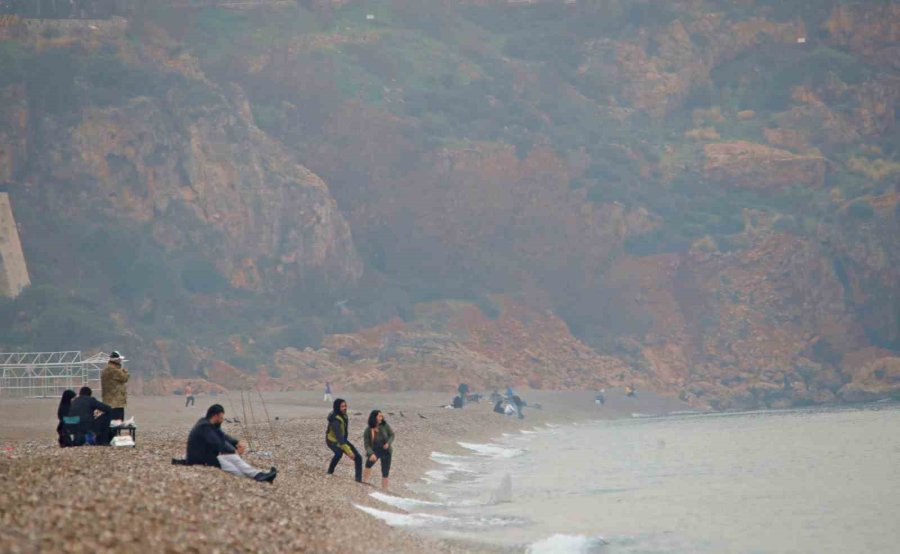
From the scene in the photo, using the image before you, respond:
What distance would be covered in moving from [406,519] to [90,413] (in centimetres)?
541

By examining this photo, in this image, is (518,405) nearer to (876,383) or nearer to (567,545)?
(876,383)

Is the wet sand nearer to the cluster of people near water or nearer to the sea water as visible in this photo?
the cluster of people near water

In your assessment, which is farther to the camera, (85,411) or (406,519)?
(85,411)

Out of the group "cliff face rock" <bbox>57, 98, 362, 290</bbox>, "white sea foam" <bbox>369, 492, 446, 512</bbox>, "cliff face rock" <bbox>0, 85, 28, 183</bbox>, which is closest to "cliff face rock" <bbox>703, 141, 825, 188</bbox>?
"cliff face rock" <bbox>57, 98, 362, 290</bbox>

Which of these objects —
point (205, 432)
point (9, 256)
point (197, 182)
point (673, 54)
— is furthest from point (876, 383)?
point (205, 432)

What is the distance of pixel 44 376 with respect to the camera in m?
48.0

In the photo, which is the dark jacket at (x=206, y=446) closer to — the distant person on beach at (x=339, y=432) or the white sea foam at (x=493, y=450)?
the distant person on beach at (x=339, y=432)

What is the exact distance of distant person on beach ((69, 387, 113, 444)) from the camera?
1917 centimetres

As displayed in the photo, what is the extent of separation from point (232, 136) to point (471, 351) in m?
24.1

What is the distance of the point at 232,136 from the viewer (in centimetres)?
8800

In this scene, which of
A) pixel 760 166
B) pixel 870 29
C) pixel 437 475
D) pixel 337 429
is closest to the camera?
pixel 337 429

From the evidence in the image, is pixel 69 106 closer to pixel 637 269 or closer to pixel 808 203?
pixel 637 269

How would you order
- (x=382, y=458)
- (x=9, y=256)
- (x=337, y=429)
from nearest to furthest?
(x=337, y=429) → (x=382, y=458) → (x=9, y=256)

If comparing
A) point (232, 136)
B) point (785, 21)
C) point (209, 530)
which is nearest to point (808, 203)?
point (785, 21)
